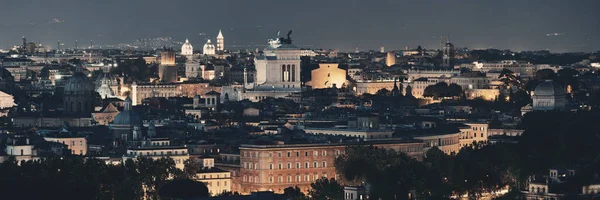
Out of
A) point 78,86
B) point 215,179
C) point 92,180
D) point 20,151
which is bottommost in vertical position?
point 215,179

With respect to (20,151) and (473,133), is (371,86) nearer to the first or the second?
(473,133)

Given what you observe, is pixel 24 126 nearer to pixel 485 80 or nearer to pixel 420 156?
pixel 420 156

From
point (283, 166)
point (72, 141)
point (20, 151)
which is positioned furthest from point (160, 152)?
point (72, 141)

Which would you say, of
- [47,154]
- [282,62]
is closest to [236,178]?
[47,154]

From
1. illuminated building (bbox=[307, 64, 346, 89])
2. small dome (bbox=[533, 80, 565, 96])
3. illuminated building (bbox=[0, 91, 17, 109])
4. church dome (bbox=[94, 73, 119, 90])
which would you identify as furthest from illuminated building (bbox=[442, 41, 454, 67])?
small dome (bbox=[533, 80, 565, 96])

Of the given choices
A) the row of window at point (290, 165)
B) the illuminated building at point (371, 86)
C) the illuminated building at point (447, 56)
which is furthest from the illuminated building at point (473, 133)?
the illuminated building at point (447, 56)
